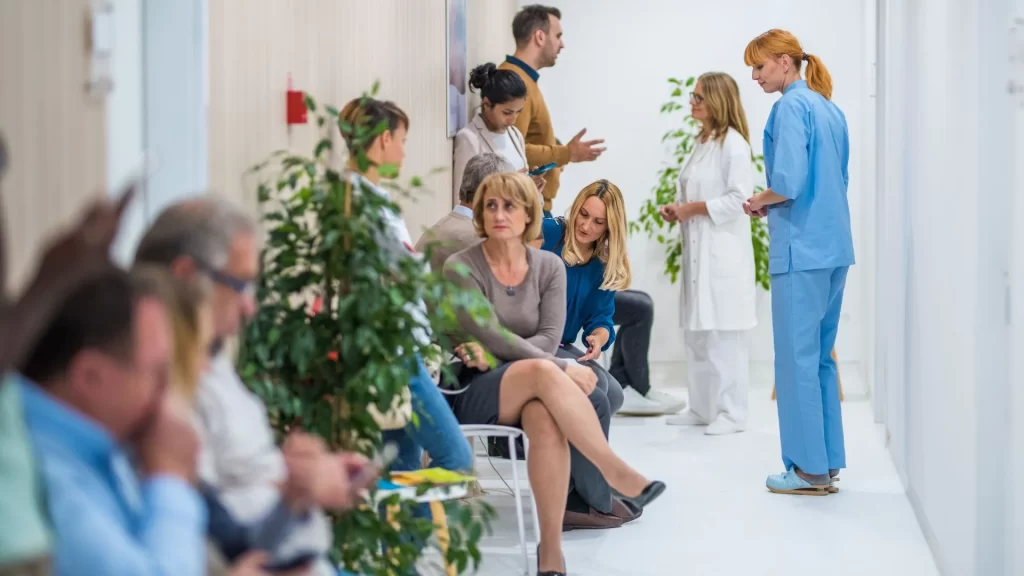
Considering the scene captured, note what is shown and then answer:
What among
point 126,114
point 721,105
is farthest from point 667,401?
point 126,114

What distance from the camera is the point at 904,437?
4547mm

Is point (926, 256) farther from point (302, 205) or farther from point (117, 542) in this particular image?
point (117, 542)

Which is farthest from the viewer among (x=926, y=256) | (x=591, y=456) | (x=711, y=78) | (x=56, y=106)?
(x=711, y=78)

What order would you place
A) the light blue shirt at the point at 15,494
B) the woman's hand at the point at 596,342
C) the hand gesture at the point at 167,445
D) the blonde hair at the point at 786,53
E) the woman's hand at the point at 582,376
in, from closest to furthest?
the light blue shirt at the point at 15,494 → the hand gesture at the point at 167,445 → the woman's hand at the point at 582,376 → the woman's hand at the point at 596,342 → the blonde hair at the point at 786,53

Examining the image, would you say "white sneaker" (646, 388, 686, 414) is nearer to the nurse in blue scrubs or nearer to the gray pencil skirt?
the nurse in blue scrubs

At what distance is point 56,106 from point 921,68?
10.5 ft

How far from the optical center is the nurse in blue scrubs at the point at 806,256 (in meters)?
4.35

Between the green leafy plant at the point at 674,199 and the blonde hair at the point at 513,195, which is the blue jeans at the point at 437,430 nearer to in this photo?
the blonde hair at the point at 513,195

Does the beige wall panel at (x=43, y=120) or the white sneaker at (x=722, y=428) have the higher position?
the beige wall panel at (x=43, y=120)

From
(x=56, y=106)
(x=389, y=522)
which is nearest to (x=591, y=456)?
(x=389, y=522)

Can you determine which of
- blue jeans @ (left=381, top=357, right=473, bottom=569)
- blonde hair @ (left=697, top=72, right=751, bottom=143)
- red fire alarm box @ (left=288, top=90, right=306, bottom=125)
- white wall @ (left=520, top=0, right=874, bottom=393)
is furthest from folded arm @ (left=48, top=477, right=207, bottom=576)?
white wall @ (left=520, top=0, right=874, bottom=393)

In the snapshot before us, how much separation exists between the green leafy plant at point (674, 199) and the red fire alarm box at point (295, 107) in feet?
14.2

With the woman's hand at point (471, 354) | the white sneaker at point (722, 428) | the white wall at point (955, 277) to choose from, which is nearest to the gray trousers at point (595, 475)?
the woman's hand at point (471, 354)

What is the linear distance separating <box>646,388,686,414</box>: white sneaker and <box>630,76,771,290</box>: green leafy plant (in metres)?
0.94
